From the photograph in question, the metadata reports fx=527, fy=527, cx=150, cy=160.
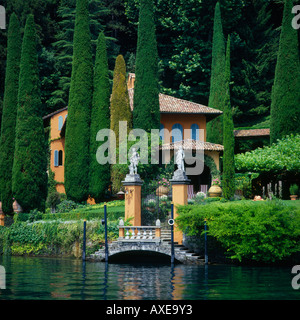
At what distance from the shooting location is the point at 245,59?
45781 millimetres

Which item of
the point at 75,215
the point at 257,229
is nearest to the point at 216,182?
the point at 75,215

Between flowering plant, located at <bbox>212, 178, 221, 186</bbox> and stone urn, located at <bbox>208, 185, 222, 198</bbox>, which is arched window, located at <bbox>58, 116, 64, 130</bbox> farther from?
stone urn, located at <bbox>208, 185, 222, 198</bbox>

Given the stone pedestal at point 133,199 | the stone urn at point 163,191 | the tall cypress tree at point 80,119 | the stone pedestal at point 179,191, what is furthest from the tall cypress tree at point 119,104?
the stone pedestal at point 179,191

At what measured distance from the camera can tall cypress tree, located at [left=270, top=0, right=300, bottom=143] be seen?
32.8 m

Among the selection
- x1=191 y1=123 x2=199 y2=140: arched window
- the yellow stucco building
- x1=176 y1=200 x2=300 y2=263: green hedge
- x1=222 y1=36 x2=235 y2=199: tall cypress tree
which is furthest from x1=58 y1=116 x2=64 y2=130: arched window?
x1=176 y1=200 x2=300 y2=263: green hedge

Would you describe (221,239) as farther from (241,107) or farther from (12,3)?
(12,3)

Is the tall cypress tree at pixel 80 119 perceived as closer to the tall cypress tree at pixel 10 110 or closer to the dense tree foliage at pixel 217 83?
the tall cypress tree at pixel 10 110

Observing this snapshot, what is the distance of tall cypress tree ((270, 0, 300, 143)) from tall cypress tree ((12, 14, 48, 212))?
14659mm

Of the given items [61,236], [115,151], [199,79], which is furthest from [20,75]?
[199,79]

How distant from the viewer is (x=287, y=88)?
110ft
